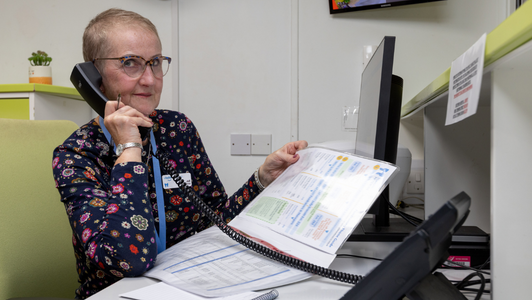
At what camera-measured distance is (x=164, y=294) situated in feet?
1.81

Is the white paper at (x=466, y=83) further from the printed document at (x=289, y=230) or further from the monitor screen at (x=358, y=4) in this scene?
the monitor screen at (x=358, y=4)

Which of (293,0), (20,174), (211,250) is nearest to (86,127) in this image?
(20,174)

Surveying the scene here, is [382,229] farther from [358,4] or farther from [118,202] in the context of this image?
[358,4]

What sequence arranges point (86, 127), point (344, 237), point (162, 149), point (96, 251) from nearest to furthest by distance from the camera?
point (344, 237)
point (96, 251)
point (86, 127)
point (162, 149)

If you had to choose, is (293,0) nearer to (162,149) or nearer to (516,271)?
(162,149)

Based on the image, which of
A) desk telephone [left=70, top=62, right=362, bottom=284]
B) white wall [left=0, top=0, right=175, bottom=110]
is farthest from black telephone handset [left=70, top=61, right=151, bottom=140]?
white wall [left=0, top=0, right=175, bottom=110]

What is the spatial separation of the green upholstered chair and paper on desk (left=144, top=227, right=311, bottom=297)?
346mm

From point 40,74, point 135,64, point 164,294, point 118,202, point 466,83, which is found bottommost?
point 164,294

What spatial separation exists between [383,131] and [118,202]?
546 millimetres

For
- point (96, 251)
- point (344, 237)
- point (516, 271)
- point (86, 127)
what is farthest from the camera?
point (86, 127)

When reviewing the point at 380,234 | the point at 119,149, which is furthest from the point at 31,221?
the point at 380,234

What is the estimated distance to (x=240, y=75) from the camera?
1906 millimetres

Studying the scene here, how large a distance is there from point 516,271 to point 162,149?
915mm

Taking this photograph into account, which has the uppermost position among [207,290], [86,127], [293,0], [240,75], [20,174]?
[293,0]
